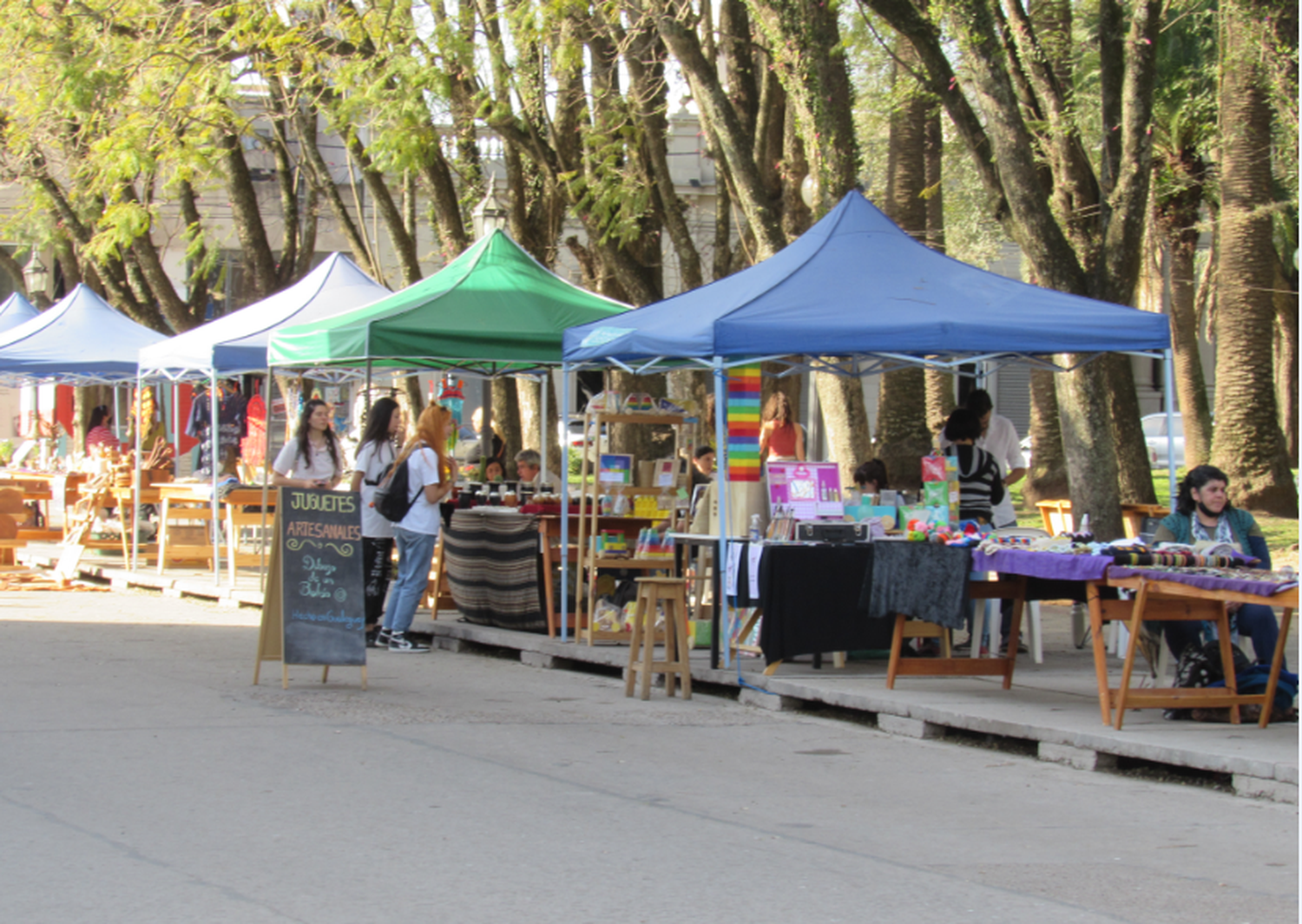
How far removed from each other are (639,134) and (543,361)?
5.02 m

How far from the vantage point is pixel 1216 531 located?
8.85 metres

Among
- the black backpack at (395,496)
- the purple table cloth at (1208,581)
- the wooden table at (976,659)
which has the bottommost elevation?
the wooden table at (976,659)

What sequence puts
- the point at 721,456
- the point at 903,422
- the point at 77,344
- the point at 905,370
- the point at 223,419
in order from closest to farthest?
the point at 721,456 → the point at 77,344 → the point at 903,422 → the point at 905,370 → the point at 223,419

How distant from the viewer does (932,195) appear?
24562mm

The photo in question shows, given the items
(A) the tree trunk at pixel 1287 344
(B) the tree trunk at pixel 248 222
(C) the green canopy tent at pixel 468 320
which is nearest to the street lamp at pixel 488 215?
(C) the green canopy tent at pixel 468 320

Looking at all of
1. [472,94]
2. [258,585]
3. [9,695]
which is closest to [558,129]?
[472,94]

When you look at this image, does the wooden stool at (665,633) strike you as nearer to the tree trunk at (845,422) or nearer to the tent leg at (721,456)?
the tent leg at (721,456)

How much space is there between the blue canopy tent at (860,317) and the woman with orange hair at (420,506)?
4.48 ft

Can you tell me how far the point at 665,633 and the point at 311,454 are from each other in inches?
176

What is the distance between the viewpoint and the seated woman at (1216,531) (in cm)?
873

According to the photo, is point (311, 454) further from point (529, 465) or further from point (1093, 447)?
point (1093, 447)

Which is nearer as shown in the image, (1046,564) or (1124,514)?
(1046,564)

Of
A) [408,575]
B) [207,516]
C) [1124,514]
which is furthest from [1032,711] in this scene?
[207,516]

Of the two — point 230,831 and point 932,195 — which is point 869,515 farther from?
point 932,195
